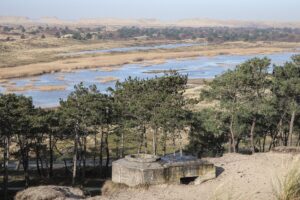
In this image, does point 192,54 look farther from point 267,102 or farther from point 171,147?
point 267,102

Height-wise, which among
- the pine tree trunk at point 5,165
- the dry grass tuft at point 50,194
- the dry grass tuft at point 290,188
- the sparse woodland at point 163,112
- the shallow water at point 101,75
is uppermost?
the dry grass tuft at point 290,188

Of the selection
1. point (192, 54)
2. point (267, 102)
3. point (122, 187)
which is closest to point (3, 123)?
point (122, 187)

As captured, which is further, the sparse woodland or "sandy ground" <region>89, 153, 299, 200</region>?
the sparse woodland

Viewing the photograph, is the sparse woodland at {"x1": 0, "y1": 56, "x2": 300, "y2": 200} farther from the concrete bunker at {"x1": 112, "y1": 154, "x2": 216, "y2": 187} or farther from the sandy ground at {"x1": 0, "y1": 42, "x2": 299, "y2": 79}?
the sandy ground at {"x1": 0, "y1": 42, "x2": 299, "y2": 79}

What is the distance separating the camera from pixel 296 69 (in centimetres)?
4147

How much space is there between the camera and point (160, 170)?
97.0 ft

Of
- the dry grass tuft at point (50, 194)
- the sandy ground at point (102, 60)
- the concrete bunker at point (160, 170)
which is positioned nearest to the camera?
the dry grass tuft at point (50, 194)

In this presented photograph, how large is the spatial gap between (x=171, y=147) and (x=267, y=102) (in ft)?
57.3

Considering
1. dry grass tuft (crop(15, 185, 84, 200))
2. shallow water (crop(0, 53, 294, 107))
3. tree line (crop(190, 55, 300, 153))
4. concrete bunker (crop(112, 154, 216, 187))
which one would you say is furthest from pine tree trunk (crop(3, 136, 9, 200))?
shallow water (crop(0, 53, 294, 107))

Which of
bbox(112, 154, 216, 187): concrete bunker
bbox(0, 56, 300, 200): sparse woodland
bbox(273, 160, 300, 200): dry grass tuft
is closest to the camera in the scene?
bbox(273, 160, 300, 200): dry grass tuft

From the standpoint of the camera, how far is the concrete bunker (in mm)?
29359

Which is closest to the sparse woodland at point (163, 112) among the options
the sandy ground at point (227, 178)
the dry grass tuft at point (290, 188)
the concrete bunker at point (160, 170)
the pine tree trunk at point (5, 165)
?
the pine tree trunk at point (5, 165)

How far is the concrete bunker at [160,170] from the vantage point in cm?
2936

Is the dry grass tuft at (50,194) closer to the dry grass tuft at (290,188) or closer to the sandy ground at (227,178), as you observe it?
the sandy ground at (227,178)
